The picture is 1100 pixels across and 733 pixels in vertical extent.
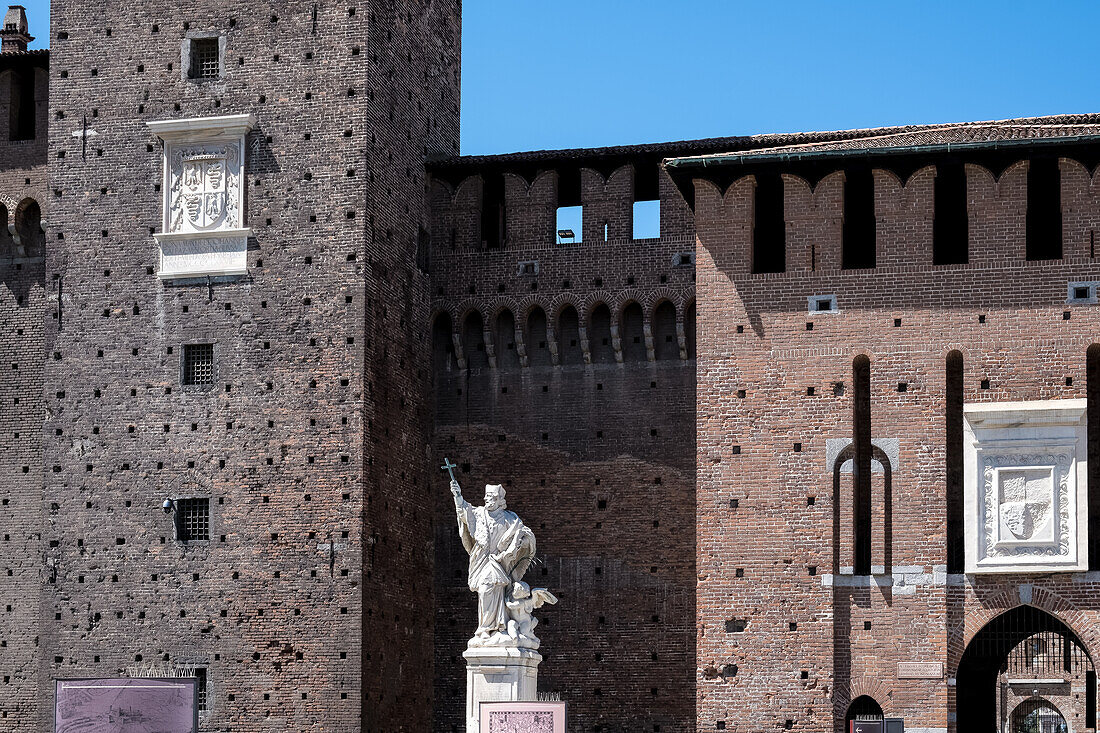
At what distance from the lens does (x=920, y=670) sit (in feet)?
81.9

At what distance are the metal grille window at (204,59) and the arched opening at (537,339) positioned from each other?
565 cm

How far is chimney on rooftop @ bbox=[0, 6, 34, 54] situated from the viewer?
32688 mm

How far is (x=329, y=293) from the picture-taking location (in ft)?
93.2

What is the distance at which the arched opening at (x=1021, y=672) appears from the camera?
27094 mm

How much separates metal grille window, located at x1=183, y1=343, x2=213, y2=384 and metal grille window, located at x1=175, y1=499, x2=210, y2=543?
1.65m

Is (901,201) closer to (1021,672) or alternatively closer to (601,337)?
(601,337)

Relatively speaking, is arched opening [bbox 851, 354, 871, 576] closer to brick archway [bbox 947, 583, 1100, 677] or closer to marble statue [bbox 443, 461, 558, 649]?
brick archway [bbox 947, 583, 1100, 677]

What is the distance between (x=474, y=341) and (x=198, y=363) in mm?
4287

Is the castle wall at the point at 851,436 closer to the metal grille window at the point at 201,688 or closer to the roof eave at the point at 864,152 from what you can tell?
the roof eave at the point at 864,152

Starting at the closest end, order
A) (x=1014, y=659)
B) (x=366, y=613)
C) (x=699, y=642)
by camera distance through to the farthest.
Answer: (x=699, y=642) < (x=366, y=613) < (x=1014, y=659)

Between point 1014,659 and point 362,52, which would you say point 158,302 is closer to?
point 362,52

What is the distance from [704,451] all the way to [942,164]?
461 cm

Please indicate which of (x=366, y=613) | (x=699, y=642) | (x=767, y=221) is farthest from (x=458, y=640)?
(x=767, y=221)

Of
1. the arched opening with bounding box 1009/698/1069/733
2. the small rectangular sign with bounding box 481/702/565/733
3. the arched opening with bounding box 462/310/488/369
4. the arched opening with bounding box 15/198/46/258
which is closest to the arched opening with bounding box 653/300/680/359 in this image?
the arched opening with bounding box 462/310/488/369
